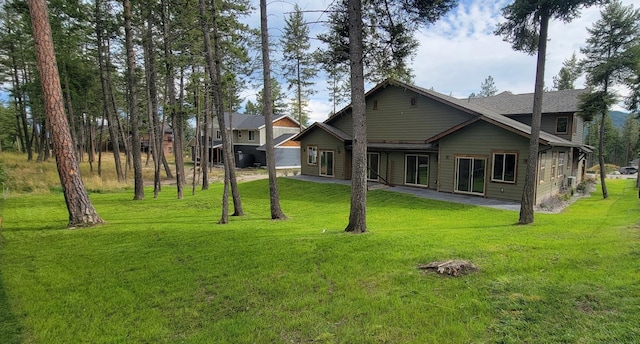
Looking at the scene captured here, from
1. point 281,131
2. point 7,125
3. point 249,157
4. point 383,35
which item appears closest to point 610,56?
point 383,35

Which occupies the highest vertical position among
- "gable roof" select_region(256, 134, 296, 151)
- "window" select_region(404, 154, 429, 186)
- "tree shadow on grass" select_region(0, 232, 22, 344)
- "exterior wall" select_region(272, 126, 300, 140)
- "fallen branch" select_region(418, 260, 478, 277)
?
"exterior wall" select_region(272, 126, 300, 140)

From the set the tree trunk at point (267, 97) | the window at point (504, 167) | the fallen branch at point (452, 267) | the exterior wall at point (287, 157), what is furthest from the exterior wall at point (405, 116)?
the exterior wall at point (287, 157)

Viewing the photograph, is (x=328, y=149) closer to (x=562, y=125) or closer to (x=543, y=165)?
(x=543, y=165)

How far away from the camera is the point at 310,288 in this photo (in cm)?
427

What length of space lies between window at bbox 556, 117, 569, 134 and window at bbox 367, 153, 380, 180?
11795mm

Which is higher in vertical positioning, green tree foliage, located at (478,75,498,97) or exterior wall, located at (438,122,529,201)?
green tree foliage, located at (478,75,498,97)

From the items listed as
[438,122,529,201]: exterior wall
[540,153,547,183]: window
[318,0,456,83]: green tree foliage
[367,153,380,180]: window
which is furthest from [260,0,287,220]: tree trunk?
[540,153,547,183]: window

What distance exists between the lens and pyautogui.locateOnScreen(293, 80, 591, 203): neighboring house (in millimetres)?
14719

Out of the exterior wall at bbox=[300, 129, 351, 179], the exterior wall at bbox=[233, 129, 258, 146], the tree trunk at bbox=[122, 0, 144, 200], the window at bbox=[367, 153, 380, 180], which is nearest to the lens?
the tree trunk at bbox=[122, 0, 144, 200]

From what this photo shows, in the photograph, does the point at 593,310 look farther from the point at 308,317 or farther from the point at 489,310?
the point at 308,317

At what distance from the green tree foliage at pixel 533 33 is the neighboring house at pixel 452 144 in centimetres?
393

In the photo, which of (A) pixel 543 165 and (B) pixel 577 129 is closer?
(A) pixel 543 165

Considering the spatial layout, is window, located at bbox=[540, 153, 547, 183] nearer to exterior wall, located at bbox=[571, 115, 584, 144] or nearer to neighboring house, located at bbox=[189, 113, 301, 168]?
exterior wall, located at bbox=[571, 115, 584, 144]

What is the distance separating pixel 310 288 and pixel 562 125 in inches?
904
